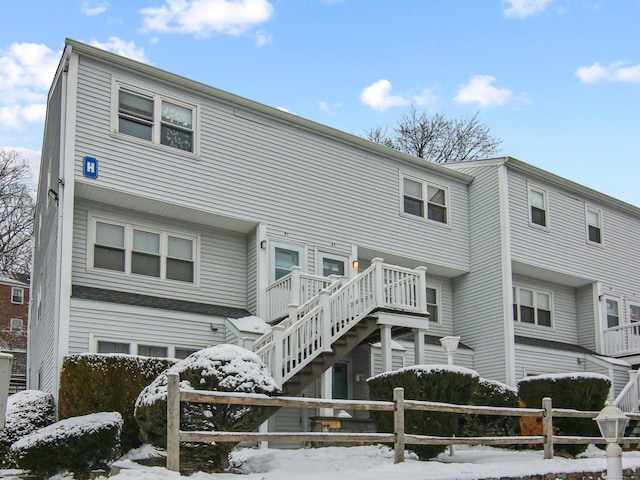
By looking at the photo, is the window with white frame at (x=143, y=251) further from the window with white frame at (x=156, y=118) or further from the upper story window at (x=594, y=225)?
the upper story window at (x=594, y=225)

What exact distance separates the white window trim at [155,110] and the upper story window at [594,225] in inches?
556

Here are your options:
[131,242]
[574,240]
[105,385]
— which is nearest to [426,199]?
[574,240]

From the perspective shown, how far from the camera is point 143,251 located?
16.8m

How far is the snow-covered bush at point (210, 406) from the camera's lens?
952cm

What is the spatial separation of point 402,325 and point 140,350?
18.0 ft

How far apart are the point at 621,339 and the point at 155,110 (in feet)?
54.0

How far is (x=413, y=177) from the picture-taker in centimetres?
2178

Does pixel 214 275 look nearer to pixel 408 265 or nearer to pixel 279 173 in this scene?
pixel 279 173

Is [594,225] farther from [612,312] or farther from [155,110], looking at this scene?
[155,110]

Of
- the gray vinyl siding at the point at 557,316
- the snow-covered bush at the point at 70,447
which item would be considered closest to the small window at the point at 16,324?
the gray vinyl siding at the point at 557,316

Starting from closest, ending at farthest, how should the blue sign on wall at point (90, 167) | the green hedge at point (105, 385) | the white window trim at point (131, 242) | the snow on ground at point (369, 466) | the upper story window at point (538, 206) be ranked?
the snow on ground at point (369, 466) → the green hedge at point (105, 385) → the blue sign on wall at point (90, 167) → the white window trim at point (131, 242) → the upper story window at point (538, 206)

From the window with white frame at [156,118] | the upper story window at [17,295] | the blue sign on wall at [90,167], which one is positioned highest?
the window with white frame at [156,118]

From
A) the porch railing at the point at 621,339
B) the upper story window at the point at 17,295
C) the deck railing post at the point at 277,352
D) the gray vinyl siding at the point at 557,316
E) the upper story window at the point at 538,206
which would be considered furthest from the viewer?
the upper story window at the point at 17,295

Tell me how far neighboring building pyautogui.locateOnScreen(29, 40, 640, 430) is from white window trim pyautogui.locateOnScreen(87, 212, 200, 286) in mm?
33
